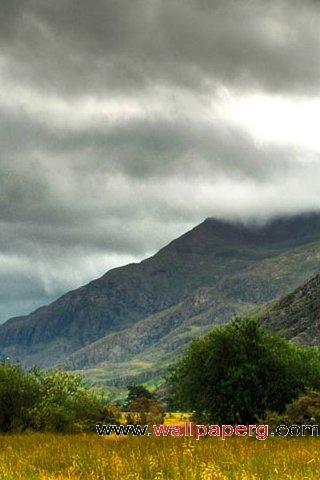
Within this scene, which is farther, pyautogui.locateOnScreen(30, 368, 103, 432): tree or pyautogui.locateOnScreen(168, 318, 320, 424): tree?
pyautogui.locateOnScreen(168, 318, 320, 424): tree

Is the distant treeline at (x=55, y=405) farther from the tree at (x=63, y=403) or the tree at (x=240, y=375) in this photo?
the tree at (x=240, y=375)

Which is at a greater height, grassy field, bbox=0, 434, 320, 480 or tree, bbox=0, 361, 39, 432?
tree, bbox=0, 361, 39, 432

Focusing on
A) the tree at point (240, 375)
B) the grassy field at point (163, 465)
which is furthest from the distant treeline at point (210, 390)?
the grassy field at point (163, 465)

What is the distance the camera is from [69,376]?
155ft

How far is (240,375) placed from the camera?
177 ft

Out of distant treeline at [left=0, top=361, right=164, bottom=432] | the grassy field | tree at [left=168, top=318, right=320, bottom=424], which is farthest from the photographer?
tree at [left=168, top=318, right=320, bottom=424]

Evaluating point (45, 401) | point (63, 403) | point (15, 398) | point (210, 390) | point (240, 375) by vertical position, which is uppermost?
point (15, 398)

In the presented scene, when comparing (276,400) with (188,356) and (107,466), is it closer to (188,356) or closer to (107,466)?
(188,356)

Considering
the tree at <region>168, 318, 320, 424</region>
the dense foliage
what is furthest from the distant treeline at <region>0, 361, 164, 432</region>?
the tree at <region>168, 318, 320, 424</region>

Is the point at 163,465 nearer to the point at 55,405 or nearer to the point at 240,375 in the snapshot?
the point at 55,405

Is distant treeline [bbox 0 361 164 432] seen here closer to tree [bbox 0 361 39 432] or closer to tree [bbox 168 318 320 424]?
tree [bbox 0 361 39 432]

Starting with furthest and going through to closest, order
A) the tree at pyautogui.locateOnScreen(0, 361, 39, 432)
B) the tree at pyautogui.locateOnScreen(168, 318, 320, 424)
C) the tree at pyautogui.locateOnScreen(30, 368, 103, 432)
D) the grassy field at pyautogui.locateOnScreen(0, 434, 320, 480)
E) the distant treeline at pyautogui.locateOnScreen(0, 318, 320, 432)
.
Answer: the tree at pyautogui.locateOnScreen(168, 318, 320, 424) → the tree at pyautogui.locateOnScreen(0, 361, 39, 432) → the distant treeline at pyautogui.locateOnScreen(0, 318, 320, 432) → the tree at pyautogui.locateOnScreen(30, 368, 103, 432) → the grassy field at pyautogui.locateOnScreen(0, 434, 320, 480)

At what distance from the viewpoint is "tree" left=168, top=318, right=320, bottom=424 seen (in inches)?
2126

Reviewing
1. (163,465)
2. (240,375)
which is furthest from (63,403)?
(163,465)
